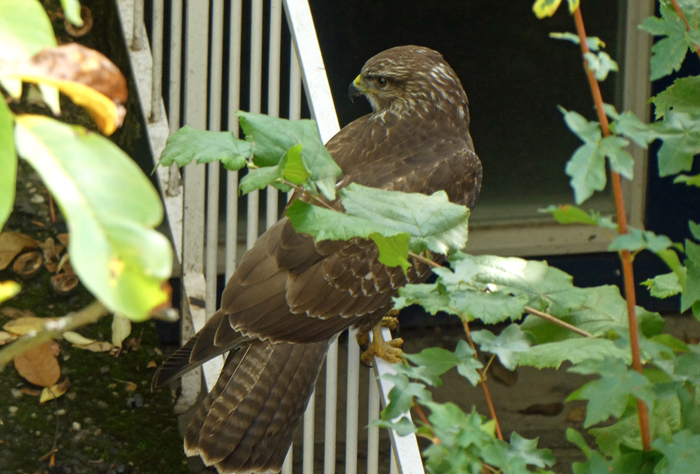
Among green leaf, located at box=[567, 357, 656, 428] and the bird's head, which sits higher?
green leaf, located at box=[567, 357, 656, 428]

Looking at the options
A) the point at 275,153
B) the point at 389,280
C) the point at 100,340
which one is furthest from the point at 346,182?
the point at 275,153

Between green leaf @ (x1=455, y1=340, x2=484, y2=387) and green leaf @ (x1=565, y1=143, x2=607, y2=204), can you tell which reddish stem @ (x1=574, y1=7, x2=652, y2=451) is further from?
green leaf @ (x1=455, y1=340, x2=484, y2=387)

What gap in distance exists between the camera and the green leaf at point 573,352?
0.79 meters

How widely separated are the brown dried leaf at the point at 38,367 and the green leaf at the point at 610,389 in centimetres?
218

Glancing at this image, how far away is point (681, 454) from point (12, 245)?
252cm

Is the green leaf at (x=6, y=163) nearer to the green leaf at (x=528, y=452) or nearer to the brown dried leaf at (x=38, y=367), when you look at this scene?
the green leaf at (x=528, y=452)

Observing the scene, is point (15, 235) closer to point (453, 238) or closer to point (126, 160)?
point (453, 238)

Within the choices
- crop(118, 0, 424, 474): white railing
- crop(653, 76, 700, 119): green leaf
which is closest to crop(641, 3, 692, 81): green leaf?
crop(653, 76, 700, 119): green leaf

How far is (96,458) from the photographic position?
7.95ft

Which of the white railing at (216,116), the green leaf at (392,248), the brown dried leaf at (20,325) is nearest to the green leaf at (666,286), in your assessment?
the green leaf at (392,248)

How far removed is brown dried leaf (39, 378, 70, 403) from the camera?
2.52 metres

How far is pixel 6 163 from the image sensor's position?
30 cm

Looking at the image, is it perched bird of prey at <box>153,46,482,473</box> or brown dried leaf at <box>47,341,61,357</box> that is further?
brown dried leaf at <box>47,341,61,357</box>

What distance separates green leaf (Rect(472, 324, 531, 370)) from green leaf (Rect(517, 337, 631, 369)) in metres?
0.02
